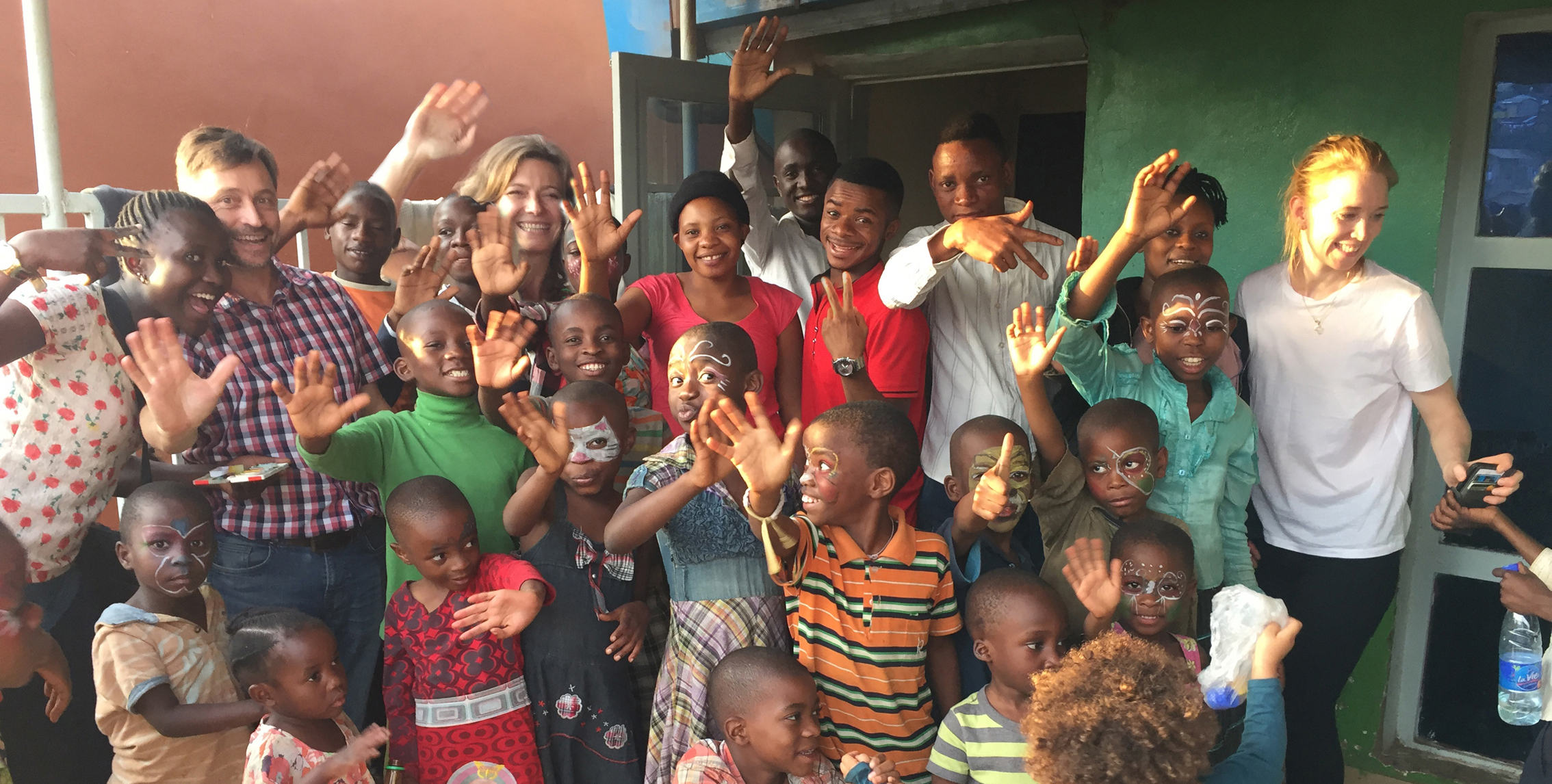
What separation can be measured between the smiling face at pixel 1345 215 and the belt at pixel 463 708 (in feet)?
6.91

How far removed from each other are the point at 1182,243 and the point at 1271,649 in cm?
113

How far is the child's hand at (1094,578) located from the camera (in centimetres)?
192

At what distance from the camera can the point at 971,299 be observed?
100 inches

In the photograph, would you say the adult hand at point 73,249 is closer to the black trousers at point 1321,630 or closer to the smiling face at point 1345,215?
the smiling face at point 1345,215

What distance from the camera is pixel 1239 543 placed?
2.24 meters

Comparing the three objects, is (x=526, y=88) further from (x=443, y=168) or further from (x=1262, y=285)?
(x=1262, y=285)

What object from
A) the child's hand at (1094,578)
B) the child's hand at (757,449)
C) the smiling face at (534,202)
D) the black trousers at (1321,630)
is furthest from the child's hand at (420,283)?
the black trousers at (1321,630)

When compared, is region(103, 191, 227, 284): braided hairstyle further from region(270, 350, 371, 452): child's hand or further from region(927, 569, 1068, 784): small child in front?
region(927, 569, 1068, 784): small child in front

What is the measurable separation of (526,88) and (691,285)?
4.11m

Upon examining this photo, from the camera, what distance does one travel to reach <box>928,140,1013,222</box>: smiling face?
8.31 feet

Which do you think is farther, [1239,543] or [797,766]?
[1239,543]

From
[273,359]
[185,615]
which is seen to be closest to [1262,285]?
[273,359]

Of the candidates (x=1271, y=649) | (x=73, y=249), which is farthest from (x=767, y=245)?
(x=1271, y=649)

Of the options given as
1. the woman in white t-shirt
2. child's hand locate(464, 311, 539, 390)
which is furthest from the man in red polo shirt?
the woman in white t-shirt
